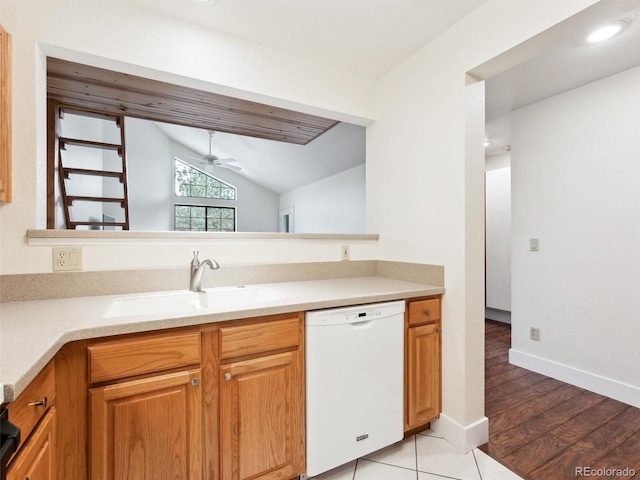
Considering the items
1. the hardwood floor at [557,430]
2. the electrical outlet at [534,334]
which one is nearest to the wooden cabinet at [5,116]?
the hardwood floor at [557,430]

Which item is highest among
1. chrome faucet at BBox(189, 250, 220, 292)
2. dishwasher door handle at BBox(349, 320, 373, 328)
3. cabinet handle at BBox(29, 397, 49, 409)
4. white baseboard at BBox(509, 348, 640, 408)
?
chrome faucet at BBox(189, 250, 220, 292)

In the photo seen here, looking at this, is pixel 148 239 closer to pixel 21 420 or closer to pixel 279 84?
pixel 21 420

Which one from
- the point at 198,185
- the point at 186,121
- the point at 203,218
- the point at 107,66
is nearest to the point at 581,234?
the point at 107,66

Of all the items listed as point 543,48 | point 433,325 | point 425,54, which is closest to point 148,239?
point 433,325

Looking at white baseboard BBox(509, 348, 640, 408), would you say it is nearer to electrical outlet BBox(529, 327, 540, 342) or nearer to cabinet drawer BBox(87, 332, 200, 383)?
electrical outlet BBox(529, 327, 540, 342)

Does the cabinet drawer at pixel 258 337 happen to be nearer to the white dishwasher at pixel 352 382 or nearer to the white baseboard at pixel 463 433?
the white dishwasher at pixel 352 382

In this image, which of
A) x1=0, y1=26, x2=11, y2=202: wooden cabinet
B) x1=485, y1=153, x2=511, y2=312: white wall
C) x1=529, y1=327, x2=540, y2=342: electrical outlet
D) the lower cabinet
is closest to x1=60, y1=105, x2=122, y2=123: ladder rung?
x1=0, y1=26, x2=11, y2=202: wooden cabinet

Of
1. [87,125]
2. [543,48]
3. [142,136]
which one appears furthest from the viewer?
[142,136]

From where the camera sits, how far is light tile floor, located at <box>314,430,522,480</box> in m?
1.44

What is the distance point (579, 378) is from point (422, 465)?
165cm

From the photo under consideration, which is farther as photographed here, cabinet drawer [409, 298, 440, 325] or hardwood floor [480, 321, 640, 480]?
cabinet drawer [409, 298, 440, 325]

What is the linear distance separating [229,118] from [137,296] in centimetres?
188

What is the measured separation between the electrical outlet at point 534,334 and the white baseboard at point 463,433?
1.29 meters

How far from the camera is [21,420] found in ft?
2.41
